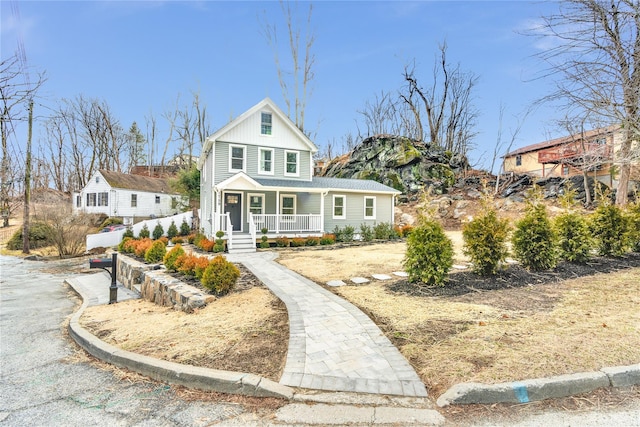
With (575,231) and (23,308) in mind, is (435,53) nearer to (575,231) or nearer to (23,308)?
(575,231)

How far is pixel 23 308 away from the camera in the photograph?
6848 millimetres

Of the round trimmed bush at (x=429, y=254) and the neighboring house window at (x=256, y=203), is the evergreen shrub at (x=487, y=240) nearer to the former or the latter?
the round trimmed bush at (x=429, y=254)

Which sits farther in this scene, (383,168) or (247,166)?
A: (383,168)

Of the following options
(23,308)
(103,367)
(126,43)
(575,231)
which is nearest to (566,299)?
(575,231)

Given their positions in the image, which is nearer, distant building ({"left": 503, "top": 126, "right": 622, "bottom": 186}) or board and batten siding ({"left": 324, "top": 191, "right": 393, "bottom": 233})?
distant building ({"left": 503, "top": 126, "right": 622, "bottom": 186})

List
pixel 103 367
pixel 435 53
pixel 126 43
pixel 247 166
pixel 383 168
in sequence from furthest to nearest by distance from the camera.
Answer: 1. pixel 435 53
2. pixel 383 168
3. pixel 247 166
4. pixel 126 43
5. pixel 103 367

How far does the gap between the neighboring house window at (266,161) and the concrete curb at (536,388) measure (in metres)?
15.2

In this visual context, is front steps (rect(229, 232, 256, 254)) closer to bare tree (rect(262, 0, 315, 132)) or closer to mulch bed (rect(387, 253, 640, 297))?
A: mulch bed (rect(387, 253, 640, 297))

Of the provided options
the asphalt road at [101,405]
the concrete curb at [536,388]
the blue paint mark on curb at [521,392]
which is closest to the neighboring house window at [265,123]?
the asphalt road at [101,405]

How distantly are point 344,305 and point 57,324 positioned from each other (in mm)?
5161

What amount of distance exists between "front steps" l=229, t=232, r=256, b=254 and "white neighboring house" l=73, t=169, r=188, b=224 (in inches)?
A: 578

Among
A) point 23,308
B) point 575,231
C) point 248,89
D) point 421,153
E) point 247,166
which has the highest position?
point 248,89

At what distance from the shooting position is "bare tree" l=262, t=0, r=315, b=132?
28.3 metres

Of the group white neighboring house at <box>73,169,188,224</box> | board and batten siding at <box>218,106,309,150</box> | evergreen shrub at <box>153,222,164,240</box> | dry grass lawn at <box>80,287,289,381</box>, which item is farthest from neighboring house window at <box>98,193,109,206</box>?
dry grass lawn at <box>80,287,289,381</box>
